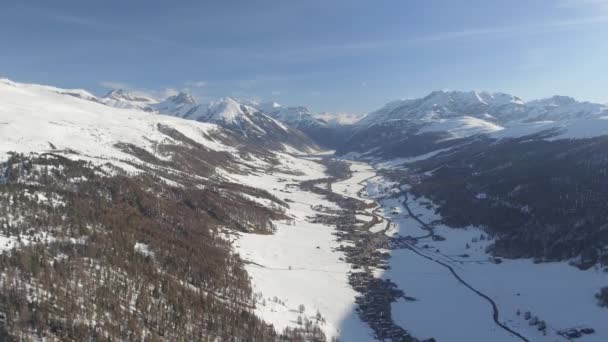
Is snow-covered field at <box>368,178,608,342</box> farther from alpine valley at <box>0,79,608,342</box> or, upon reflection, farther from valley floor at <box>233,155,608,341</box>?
alpine valley at <box>0,79,608,342</box>

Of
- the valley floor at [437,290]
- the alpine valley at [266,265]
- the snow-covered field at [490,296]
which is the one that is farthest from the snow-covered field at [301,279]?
the snow-covered field at [490,296]

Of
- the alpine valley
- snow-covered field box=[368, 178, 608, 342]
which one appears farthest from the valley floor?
the alpine valley

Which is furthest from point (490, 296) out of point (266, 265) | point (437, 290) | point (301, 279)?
point (266, 265)

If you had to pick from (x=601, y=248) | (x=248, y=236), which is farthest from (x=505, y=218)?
(x=248, y=236)

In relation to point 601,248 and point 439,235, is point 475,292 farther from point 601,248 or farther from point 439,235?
point 439,235

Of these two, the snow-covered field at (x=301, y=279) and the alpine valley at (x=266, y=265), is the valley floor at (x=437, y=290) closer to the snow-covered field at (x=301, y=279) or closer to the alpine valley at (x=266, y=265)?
the snow-covered field at (x=301, y=279)
